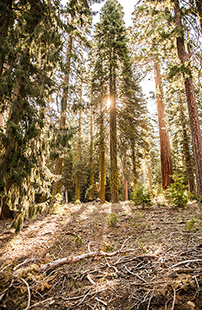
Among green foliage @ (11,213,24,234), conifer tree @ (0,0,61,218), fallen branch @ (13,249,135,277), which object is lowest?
fallen branch @ (13,249,135,277)

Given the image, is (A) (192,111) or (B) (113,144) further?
(B) (113,144)

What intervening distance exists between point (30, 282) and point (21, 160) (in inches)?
89.7

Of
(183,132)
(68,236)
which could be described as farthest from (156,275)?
(183,132)

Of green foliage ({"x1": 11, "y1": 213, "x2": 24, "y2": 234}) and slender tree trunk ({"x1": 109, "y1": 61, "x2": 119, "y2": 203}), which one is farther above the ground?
slender tree trunk ({"x1": 109, "y1": 61, "x2": 119, "y2": 203})

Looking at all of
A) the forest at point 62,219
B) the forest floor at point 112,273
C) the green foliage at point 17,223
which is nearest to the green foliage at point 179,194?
the forest at point 62,219

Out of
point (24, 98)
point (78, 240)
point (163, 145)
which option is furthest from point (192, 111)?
point (78, 240)

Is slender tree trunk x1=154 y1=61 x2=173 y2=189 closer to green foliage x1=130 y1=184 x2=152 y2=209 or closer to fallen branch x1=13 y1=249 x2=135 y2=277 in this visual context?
green foliage x1=130 y1=184 x2=152 y2=209

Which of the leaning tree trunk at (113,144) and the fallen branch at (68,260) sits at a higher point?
the leaning tree trunk at (113,144)

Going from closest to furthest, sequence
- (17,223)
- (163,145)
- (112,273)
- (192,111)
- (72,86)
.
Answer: (112,273) < (17,223) < (72,86) < (192,111) < (163,145)

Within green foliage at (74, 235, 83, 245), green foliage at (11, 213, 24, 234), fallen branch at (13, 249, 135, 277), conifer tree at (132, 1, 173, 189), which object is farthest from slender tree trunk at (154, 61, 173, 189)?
green foliage at (11, 213, 24, 234)

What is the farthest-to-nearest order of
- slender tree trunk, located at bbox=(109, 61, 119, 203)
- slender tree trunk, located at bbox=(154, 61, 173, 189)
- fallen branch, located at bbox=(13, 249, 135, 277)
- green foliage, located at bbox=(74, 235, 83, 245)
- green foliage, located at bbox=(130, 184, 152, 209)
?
slender tree trunk, located at bbox=(109, 61, 119, 203) → slender tree trunk, located at bbox=(154, 61, 173, 189) → green foliage, located at bbox=(130, 184, 152, 209) → green foliage, located at bbox=(74, 235, 83, 245) → fallen branch, located at bbox=(13, 249, 135, 277)

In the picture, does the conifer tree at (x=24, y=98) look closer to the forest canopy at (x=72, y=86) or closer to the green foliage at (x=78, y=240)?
the forest canopy at (x=72, y=86)

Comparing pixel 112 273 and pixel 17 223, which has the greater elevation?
pixel 17 223

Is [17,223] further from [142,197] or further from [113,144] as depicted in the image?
[113,144]
